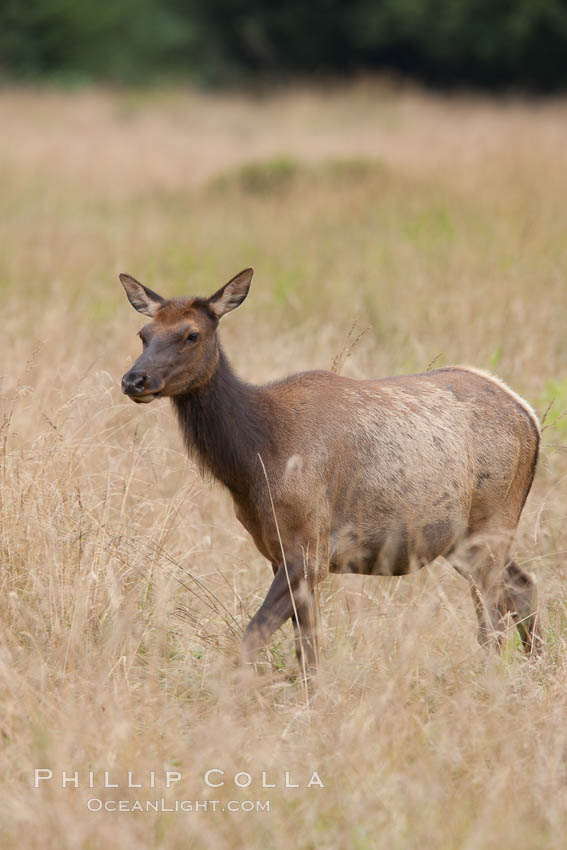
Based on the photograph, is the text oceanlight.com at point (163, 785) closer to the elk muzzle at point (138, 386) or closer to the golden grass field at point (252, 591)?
the golden grass field at point (252, 591)

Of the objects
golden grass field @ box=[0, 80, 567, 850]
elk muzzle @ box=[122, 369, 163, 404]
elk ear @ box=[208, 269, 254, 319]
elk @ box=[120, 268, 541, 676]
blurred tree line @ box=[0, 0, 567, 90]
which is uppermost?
elk ear @ box=[208, 269, 254, 319]

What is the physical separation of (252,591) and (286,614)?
87 centimetres

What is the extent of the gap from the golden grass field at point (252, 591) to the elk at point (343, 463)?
8.8 inches

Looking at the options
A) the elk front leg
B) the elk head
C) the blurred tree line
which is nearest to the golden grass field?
the elk front leg

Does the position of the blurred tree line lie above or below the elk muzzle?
below

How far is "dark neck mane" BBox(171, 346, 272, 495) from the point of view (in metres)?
4.33

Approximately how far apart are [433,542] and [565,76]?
25136 mm

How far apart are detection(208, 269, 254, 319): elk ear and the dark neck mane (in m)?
0.20

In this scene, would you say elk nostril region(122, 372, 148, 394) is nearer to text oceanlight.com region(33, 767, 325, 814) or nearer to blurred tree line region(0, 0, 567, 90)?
text oceanlight.com region(33, 767, 325, 814)

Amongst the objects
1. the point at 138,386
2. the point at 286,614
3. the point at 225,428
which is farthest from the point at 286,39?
the point at 286,614

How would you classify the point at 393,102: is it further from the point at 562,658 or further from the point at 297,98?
the point at 562,658

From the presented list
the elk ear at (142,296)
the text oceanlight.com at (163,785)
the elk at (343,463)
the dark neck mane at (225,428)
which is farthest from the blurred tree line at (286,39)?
the text oceanlight.com at (163,785)

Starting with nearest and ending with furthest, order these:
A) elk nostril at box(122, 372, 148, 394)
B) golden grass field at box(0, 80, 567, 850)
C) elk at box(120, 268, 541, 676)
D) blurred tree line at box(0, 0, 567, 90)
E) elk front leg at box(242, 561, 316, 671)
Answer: golden grass field at box(0, 80, 567, 850), elk nostril at box(122, 372, 148, 394), elk front leg at box(242, 561, 316, 671), elk at box(120, 268, 541, 676), blurred tree line at box(0, 0, 567, 90)

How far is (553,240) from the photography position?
9844 mm
